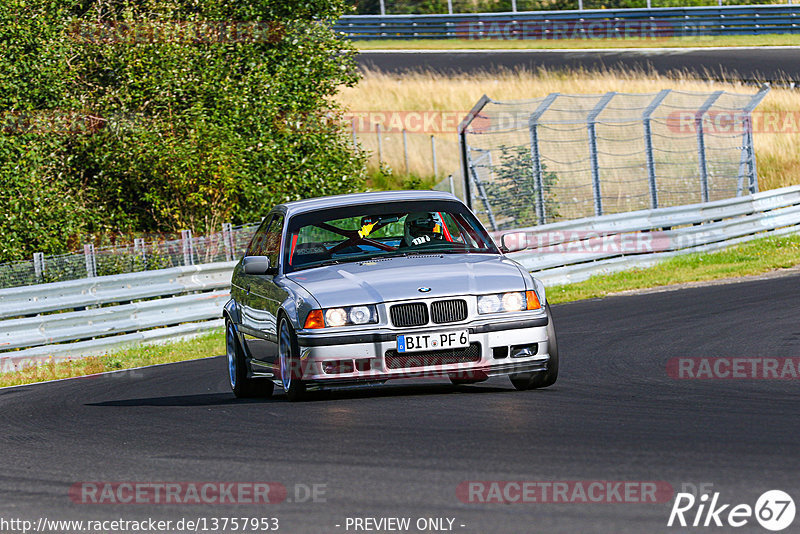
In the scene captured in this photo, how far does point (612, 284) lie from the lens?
67.1 ft

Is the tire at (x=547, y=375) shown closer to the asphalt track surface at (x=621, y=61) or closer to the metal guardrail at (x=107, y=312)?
the metal guardrail at (x=107, y=312)

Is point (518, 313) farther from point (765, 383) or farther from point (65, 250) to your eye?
point (65, 250)

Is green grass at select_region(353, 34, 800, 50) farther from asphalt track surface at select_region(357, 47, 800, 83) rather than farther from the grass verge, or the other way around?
the grass verge

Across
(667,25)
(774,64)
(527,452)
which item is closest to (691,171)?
(774,64)

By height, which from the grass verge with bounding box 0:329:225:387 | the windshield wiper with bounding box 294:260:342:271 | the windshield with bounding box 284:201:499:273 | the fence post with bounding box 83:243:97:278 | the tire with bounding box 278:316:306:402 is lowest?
the grass verge with bounding box 0:329:225:387

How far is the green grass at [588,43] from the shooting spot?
153 feet

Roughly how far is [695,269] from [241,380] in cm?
1268

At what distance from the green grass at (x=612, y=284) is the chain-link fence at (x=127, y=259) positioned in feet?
5.54

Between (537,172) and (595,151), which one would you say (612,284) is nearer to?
(537,172)

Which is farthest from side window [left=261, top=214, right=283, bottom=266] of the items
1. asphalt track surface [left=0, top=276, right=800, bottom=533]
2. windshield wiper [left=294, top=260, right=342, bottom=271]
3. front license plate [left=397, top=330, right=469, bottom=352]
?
front license plate [left=397, top=330, right=469, bottom=352]

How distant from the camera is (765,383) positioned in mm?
9008

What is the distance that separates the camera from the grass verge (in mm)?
15078

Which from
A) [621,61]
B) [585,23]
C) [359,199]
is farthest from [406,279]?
[585,23]

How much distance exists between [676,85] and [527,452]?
1358 inches
